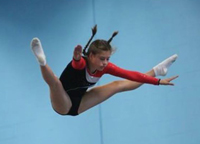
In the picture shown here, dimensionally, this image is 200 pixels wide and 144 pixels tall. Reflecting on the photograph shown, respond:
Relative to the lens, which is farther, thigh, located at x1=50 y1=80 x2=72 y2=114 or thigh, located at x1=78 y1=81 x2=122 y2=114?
thigh, located at x1=78 y1=81 x2=122 y2=114

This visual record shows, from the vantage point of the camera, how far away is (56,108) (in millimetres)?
2322

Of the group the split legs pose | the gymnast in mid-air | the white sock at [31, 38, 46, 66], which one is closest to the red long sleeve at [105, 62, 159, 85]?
the gymnast in mid-air

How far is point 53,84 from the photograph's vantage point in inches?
82.6

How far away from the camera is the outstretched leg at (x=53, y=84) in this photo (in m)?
1.95

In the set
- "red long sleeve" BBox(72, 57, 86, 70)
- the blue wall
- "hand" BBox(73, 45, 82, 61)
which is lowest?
the blue wall

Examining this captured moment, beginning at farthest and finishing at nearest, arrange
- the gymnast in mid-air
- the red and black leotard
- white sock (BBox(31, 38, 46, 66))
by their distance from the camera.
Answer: the red and black leotard < the gymnast in mid-air < white sock (BBox(31, 38, 46, 66))

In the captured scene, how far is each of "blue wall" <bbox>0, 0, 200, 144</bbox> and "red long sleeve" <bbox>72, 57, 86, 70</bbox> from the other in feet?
4.08

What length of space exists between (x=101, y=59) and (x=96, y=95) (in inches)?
16.2

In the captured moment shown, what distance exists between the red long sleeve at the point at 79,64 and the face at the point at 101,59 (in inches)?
2.9

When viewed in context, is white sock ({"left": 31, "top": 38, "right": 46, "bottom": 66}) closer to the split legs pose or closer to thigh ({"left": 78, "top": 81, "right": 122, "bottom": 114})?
the split legs pose

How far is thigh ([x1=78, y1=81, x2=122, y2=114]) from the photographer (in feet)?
8.04

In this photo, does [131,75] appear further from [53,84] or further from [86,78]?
[53,84]

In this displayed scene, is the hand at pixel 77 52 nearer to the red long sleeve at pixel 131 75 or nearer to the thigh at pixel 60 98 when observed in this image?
the thigh at pixel 60 98

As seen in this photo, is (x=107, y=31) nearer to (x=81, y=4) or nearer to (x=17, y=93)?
(x=81, y=4)
